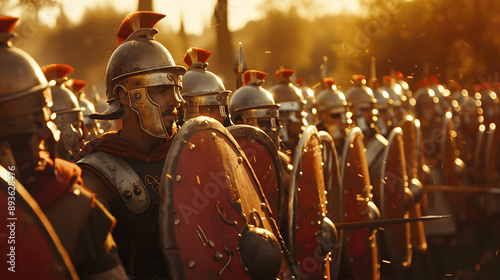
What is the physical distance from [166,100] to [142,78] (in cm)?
19

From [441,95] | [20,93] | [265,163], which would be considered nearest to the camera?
[20,93]

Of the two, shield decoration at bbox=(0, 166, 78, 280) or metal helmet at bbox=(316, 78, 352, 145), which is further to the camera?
metal helmet at bbox=(316, 78, 352, 145)

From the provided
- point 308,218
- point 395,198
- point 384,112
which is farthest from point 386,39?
point 308,218

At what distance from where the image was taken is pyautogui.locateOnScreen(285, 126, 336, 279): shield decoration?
475 cm

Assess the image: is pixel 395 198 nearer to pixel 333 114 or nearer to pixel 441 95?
pixel 333 114

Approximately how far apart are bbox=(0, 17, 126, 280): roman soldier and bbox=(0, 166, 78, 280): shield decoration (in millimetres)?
283

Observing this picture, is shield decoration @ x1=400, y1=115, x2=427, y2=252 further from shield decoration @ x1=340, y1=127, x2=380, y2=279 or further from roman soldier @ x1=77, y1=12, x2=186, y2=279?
roman soldier @ x1=77, y1=12, x2=186, y2=279

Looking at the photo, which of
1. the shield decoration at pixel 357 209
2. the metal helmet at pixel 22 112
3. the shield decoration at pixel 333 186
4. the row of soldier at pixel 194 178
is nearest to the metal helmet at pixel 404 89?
the shield decoration at pixel 357 209

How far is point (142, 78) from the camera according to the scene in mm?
3771

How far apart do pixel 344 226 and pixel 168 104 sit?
91.9 inches

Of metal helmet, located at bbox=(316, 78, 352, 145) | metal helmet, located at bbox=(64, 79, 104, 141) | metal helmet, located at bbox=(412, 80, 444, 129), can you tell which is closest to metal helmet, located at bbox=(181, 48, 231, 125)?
metal helmet, located at bbox=(64, 79, 104, 141)

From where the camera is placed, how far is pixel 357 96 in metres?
9.67

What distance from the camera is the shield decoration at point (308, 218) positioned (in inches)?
187

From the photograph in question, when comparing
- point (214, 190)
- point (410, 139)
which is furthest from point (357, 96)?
point (214, 190)
